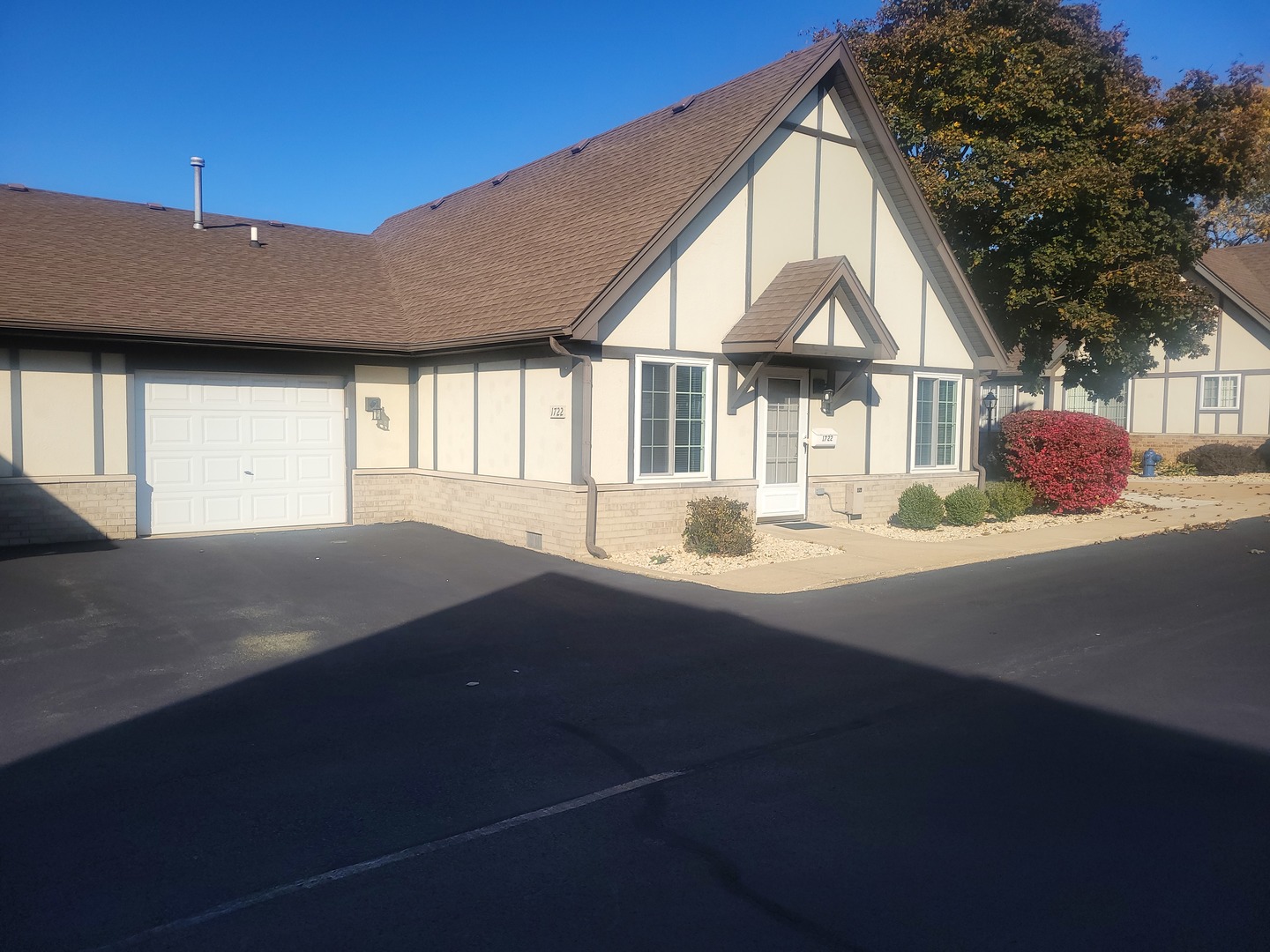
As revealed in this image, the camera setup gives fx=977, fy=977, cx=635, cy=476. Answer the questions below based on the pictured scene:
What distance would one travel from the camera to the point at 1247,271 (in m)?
32.7

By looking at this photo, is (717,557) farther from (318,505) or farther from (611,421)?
(318,505)

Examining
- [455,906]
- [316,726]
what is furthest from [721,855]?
[316,726]

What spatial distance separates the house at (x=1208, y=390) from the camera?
95.9 feet

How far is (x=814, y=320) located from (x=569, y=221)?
15.0ft

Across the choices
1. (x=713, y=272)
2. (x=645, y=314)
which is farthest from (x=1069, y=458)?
(x=645, y=314)

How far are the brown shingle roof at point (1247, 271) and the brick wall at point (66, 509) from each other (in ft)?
96.7

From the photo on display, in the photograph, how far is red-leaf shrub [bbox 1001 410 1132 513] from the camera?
58.9ft

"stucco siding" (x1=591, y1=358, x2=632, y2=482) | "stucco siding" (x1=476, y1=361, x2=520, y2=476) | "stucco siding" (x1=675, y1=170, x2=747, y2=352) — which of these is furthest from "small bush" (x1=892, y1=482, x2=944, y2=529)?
"stucco siding" (x1=476, y1=361, x2=520, y2=476)

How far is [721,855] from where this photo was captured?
4637mm

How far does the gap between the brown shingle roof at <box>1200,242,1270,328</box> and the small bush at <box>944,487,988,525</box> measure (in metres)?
17.8

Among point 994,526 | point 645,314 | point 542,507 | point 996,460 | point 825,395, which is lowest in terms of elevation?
point 994,526

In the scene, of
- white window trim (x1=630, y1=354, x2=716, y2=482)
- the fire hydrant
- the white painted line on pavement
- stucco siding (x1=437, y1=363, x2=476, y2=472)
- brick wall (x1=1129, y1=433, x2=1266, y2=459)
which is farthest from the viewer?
brick wall (x1=1129, y1=433, x2=1266, y2=459)

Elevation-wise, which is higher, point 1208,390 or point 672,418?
point 1208,390

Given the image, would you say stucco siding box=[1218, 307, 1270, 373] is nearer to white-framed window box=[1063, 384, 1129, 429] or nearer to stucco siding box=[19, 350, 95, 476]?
white-framed window box=[1063, 384, 1129, 429]
